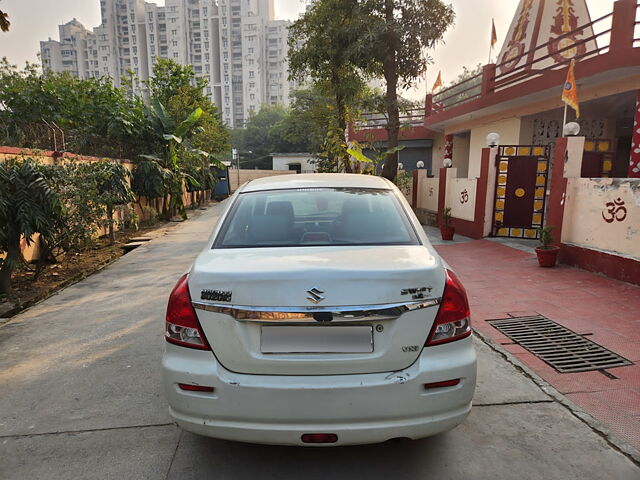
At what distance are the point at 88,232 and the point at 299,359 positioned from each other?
6099 mm

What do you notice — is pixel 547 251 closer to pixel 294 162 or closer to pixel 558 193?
pixel 558 193

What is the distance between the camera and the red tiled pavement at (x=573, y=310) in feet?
9.83

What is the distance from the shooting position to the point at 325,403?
6.32ft

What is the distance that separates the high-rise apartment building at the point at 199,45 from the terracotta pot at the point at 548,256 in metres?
94.5

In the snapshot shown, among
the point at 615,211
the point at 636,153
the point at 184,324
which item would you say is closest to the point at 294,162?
the point at 636,153

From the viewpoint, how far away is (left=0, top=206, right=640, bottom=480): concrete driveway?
2.31m

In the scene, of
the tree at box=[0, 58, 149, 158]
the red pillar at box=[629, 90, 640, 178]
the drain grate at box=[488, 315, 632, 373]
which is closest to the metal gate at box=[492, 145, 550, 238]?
the red pillar at box=[629, 90, 640, 178]

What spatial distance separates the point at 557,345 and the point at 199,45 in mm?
108982

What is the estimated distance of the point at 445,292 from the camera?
2.11m

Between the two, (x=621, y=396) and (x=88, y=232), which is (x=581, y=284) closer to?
(x=621, y=396)

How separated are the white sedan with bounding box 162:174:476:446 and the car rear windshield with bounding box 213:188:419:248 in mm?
475

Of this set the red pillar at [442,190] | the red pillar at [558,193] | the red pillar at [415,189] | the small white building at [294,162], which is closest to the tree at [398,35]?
the red pillar at [442,190]

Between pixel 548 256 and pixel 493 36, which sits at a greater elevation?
pixel 493 36

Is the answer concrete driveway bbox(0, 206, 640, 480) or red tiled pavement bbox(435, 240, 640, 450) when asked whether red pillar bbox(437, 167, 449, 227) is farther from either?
concrete driveway bbox(0, 206, 640, 480)
